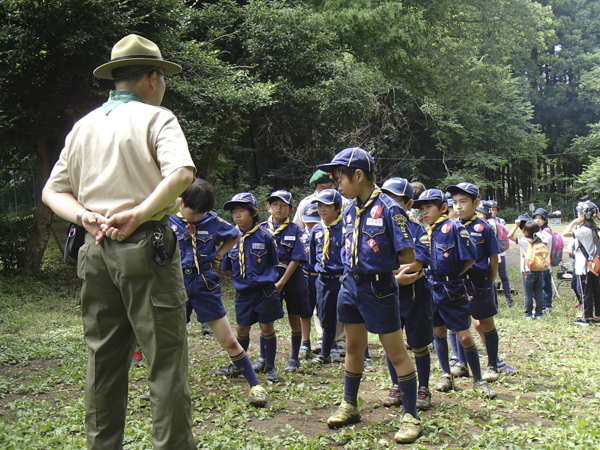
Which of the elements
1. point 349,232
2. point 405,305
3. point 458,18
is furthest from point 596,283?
point 458,18

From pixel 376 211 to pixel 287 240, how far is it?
2.47m

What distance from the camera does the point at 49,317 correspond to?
928 cm

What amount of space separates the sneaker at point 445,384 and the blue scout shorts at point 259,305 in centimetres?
170

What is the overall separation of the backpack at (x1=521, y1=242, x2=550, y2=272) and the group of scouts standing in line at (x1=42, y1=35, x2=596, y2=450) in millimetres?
4311

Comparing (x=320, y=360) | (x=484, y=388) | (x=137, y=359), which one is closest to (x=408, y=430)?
(x=484, y=388)

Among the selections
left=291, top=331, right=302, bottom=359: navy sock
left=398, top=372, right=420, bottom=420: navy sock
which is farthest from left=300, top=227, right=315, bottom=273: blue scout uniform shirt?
left=398, top=372, right=420, bottom=420: navy sock

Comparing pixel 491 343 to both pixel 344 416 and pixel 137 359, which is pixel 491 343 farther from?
pixel 137 359

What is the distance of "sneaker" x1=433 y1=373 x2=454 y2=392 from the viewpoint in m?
4.98

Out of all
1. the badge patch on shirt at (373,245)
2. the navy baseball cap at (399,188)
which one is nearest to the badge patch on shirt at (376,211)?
the badge patch on shirt at (373,245)

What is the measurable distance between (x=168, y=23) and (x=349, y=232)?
33.3 feet

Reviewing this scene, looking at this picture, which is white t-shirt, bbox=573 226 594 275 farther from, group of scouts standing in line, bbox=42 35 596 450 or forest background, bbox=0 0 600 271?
forest background, bbox=0 0 600 271

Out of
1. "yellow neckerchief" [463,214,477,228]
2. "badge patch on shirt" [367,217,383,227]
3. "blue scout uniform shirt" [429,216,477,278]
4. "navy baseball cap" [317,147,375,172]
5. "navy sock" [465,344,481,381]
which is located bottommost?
"navy sock" [465,344,481,381]

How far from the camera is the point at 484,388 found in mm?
4836

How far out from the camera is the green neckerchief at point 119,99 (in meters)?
2.80
